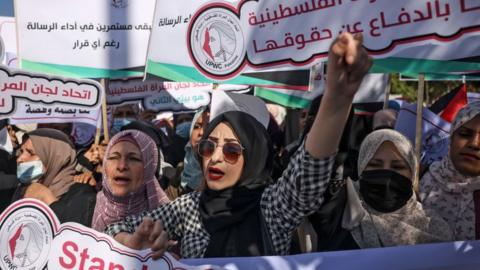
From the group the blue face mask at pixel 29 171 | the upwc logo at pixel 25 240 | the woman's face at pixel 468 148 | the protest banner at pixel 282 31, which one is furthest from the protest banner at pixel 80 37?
the upwc logo at pixel 25 240

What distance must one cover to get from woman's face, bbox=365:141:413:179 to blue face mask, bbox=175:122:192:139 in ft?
11.8

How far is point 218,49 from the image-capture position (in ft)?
14.0

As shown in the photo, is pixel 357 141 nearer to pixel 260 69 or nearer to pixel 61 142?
pixel 260 69

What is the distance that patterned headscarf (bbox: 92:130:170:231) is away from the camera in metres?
3.13

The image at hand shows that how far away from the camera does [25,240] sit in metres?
2.34

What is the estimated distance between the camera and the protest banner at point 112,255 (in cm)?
226

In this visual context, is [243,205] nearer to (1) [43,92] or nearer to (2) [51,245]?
(2) [51,245]

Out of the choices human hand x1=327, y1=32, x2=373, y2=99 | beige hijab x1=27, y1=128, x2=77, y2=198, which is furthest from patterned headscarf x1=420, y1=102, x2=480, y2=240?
beige hijab x1=27, y1=128, x2=77, y2=198

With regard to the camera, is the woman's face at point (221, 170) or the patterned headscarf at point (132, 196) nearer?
the woman's face at point (221, 170)

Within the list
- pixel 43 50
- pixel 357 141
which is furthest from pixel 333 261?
pixel 43 50

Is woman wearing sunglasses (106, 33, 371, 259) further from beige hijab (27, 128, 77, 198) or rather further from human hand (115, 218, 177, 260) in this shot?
beige hijab (27, 128, 77, 198)

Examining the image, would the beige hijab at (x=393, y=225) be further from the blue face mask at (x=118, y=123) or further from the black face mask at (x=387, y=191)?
→ the blue face mask at (x=118, y=123)

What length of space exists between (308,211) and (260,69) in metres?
1.86

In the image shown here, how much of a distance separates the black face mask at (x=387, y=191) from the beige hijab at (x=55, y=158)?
5.86ft
